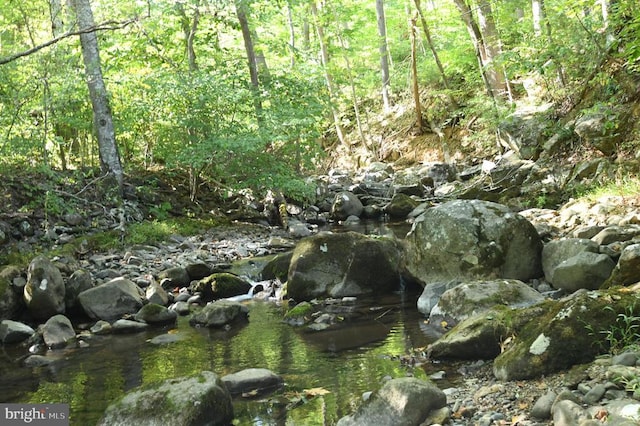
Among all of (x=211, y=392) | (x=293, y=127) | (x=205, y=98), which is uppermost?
(x=205, y=98)

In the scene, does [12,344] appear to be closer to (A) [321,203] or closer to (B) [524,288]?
(B) [524,288]

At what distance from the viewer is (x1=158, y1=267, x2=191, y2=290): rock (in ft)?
32.8

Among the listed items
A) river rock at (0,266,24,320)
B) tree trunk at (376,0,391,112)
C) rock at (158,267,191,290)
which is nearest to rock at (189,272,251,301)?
rock at (158,267,191,290)

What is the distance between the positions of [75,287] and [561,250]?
22.6 feet

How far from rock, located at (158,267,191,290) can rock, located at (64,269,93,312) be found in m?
1.23

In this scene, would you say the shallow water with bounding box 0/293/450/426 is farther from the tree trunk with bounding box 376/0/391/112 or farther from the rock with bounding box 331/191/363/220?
the tree trunk with bounding box 376/0/391/112

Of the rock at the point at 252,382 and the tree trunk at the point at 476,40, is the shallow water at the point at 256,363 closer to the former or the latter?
the rock at the point at 252,382

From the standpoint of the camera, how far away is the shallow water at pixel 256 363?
491 cm

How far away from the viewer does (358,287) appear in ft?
28.8

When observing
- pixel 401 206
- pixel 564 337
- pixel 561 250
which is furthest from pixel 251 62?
pixel 564 337

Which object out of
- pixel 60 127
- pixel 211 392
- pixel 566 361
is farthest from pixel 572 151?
pixel 60 127

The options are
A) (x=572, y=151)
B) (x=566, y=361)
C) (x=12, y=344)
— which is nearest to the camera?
(x=566, y=361)

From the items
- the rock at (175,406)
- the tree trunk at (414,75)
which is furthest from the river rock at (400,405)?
the tree trunk at (414,75)

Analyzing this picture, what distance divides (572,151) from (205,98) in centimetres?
812
